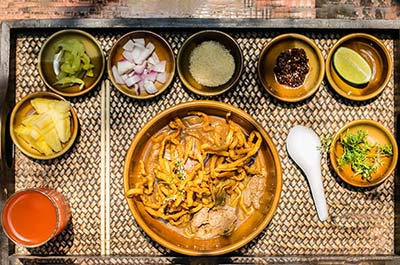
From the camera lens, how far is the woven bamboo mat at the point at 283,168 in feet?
12.6

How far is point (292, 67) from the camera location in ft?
12.2

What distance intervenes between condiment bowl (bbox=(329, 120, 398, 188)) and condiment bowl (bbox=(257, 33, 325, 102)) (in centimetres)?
42

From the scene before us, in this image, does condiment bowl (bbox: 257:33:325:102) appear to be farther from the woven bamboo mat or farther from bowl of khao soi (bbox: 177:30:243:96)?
bowl of khao soi (bbox: 177:30:243:96)

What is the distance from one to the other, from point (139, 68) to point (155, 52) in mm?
189

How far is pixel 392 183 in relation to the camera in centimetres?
389

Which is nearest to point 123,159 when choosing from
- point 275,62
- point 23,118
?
point 23,118

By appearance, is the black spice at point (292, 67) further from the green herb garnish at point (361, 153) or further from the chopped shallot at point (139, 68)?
the chopped shallot at point (139, 68)

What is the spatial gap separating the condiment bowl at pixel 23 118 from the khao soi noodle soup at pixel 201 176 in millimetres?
563

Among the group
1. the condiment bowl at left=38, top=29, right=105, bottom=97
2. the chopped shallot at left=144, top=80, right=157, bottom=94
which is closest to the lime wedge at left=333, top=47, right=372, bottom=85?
the chopped shallot at left=144, top=80, right=157, bottom=94

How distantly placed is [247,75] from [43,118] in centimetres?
161

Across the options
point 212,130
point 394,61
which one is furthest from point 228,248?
point 394,61

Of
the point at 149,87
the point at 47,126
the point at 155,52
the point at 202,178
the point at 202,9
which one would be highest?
the point at 202,9

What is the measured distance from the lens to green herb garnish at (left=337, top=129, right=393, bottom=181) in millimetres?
3686

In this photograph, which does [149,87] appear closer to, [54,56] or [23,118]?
[54,56]
